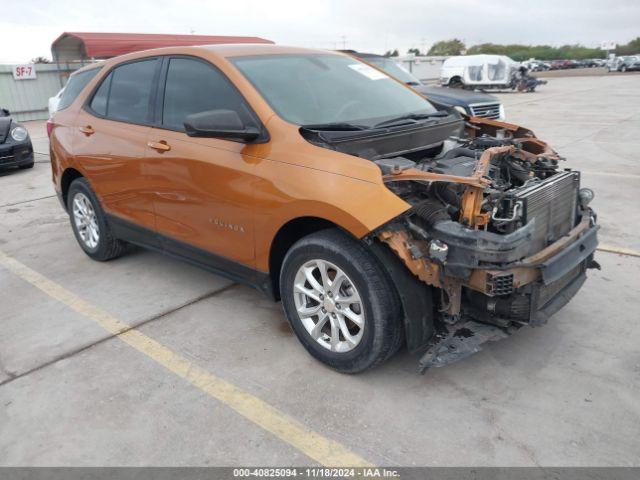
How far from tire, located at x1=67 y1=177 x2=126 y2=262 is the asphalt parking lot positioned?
15.1 inches

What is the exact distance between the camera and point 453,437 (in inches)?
103

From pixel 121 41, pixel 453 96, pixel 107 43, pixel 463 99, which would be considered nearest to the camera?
pixel 463 99

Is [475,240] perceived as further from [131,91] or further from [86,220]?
[86,220]

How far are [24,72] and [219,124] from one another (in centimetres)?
2046

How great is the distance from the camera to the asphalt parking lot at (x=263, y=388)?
2.56m

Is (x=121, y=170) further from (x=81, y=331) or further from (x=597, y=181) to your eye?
(x=597, y=181)

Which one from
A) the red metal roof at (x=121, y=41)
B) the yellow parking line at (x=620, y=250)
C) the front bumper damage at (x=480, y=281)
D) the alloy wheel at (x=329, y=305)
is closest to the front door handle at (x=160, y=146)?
the alloy wheel at (x=329, y=305)

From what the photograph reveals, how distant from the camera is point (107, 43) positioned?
19.0 m

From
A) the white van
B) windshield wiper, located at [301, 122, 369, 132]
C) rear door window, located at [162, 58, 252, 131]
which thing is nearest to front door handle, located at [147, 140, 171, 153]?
rear door window, located at [162, 58, 252, 131]

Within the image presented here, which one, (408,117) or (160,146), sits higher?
(408,117)

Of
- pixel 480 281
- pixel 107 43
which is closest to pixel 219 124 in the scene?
pixel 480 281

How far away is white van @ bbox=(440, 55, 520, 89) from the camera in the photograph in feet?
84.4

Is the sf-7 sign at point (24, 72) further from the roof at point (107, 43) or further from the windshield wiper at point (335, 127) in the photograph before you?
the windshield wiper at point (335, 127)

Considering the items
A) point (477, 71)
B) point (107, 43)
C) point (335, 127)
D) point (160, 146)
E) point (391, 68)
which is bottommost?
point (160, 146)
